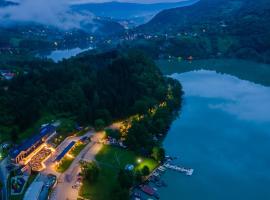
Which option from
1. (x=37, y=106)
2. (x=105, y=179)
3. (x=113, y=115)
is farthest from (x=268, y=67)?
(x=105, y=179)

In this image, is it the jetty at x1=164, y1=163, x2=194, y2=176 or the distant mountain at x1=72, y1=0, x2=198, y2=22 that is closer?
the jetty at x1=164, y1=163, x2=194, y2=176

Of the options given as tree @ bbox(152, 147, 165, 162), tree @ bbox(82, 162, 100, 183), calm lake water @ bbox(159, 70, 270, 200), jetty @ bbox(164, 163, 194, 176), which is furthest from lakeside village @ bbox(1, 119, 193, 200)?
calm lake water @ bbox(159, 70, 270, 200)

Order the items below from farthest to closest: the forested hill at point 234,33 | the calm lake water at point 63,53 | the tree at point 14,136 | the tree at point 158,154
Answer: the calm lake water at point 63,53 < the forested hill at point 234,33 < the tree at point 14,136 < the tree at point 158,154

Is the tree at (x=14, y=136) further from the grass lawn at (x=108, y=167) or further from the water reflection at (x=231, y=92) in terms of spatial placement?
the water reflection at (x=231, y=92)

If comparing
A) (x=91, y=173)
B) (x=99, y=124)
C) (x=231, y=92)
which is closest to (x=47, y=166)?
(x=91, y=173)

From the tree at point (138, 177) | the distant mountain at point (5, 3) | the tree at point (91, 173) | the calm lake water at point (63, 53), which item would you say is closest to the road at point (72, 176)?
the tree at point (91, 173)

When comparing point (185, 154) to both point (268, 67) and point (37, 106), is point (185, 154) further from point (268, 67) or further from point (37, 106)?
point (268, 67)

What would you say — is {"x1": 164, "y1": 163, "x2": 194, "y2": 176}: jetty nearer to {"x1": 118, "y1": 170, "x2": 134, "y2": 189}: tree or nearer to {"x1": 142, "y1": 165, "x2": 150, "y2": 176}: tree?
{"x1": 142, "y1": 165, "x2": 150, "y2": 176}: tree
